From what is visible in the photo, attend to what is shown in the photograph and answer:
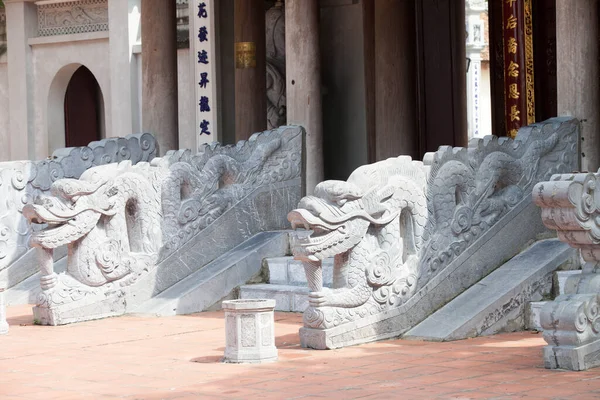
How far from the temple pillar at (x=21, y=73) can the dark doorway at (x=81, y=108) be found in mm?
828

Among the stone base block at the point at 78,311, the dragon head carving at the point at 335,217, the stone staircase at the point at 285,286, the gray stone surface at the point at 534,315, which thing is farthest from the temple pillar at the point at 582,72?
the stone base block at the point at 78,311

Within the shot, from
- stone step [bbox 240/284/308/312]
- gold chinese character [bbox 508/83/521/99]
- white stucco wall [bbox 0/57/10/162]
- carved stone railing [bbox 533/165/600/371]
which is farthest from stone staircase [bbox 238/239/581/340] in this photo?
white stucco wall [bbox 0/57/10/162]

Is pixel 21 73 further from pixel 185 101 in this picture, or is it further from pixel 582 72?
pixel 582 72

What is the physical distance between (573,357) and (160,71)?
7.84 meters

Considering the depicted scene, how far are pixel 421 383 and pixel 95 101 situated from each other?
14.9m

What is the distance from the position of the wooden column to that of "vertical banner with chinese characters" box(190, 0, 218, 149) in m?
1.41

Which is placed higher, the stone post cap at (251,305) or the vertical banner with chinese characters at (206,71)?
the vertical banner with chinese characters at (206,71)

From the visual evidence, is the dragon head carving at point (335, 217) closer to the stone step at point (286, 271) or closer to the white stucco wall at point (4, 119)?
the stone step at point (286, 271)

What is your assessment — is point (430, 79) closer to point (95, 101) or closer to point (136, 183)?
point (136, 183)

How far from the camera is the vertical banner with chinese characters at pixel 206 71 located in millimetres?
16125

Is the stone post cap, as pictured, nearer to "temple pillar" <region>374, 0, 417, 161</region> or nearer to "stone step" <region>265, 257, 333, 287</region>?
"stone step" <region>265, 257, 333, 287</region>

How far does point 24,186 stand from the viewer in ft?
43.6

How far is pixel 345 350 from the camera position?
890 cm

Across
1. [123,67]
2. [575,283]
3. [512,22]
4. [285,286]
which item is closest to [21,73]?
[123,67]
